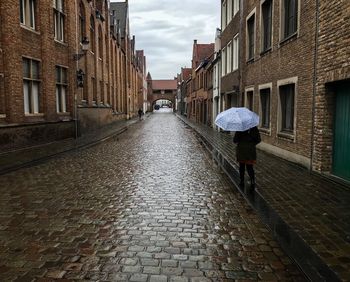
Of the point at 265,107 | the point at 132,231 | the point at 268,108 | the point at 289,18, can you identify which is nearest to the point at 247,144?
the point at 132,231

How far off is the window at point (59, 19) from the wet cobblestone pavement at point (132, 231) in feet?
41.0

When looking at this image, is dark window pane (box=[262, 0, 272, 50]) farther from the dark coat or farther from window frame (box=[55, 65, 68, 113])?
window frame (box=[55, 65, 68, 113])

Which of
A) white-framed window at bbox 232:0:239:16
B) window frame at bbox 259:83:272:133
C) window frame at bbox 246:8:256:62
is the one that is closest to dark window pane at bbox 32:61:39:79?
window frame at bbox 246:8:256:62

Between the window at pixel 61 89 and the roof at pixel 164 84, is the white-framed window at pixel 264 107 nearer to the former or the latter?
the window at pixel 61 89

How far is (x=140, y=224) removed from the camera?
5.51 metres

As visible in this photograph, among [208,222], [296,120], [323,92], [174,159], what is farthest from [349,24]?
[174,159]

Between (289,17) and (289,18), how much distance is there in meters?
0.04

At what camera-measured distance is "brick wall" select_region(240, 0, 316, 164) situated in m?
10.0

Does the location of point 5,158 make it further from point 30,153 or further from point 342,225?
point 342,225

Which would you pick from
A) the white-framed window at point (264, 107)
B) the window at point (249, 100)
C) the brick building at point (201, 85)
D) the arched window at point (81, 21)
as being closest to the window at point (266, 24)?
the white-framed window at point (264, 107)

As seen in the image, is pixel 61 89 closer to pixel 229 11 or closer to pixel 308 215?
pixel 229 11

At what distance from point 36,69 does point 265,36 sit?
1063 centimetres

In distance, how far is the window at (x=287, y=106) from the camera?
1190cm

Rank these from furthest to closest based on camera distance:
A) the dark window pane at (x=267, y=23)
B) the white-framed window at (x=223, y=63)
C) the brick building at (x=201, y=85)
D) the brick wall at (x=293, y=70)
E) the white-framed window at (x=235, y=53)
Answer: the brick building at (x=201, y=85) → the white-framed window at (x=223, y=63) → the white-framed window at (x=235, y=53) → the dark window pane at (x=267, y=23) → the brick wall at (x=293, y=70)
